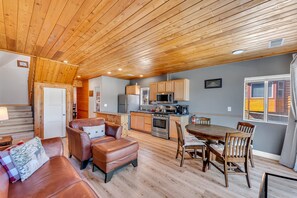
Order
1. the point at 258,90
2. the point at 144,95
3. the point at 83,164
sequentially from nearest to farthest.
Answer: the point at 83,164 → the point at 258,90 → the point at 144,95

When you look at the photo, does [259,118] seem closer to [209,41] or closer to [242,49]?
[242,49]

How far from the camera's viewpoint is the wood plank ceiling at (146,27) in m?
1.60

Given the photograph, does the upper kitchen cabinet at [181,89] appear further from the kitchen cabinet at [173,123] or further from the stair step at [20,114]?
the stair step at [20,114]

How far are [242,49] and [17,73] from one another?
752cm

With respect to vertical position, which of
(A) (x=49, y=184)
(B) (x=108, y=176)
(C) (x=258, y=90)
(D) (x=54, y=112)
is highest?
(C) (x=258, y=90)

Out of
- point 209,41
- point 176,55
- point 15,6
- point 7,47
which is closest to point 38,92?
point 7,47

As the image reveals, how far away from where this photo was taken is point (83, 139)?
8.50 ft

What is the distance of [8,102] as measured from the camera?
5.06 m

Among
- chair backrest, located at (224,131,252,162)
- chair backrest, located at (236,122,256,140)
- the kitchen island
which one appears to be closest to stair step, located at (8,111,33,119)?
the kitchen island

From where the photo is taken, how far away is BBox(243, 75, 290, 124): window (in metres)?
3.23

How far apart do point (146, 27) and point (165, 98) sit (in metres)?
3.34

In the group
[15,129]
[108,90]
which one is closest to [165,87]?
[108,90]

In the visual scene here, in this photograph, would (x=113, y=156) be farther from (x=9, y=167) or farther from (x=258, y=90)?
(x=258, y=90)

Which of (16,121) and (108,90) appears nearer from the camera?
(16,121)
